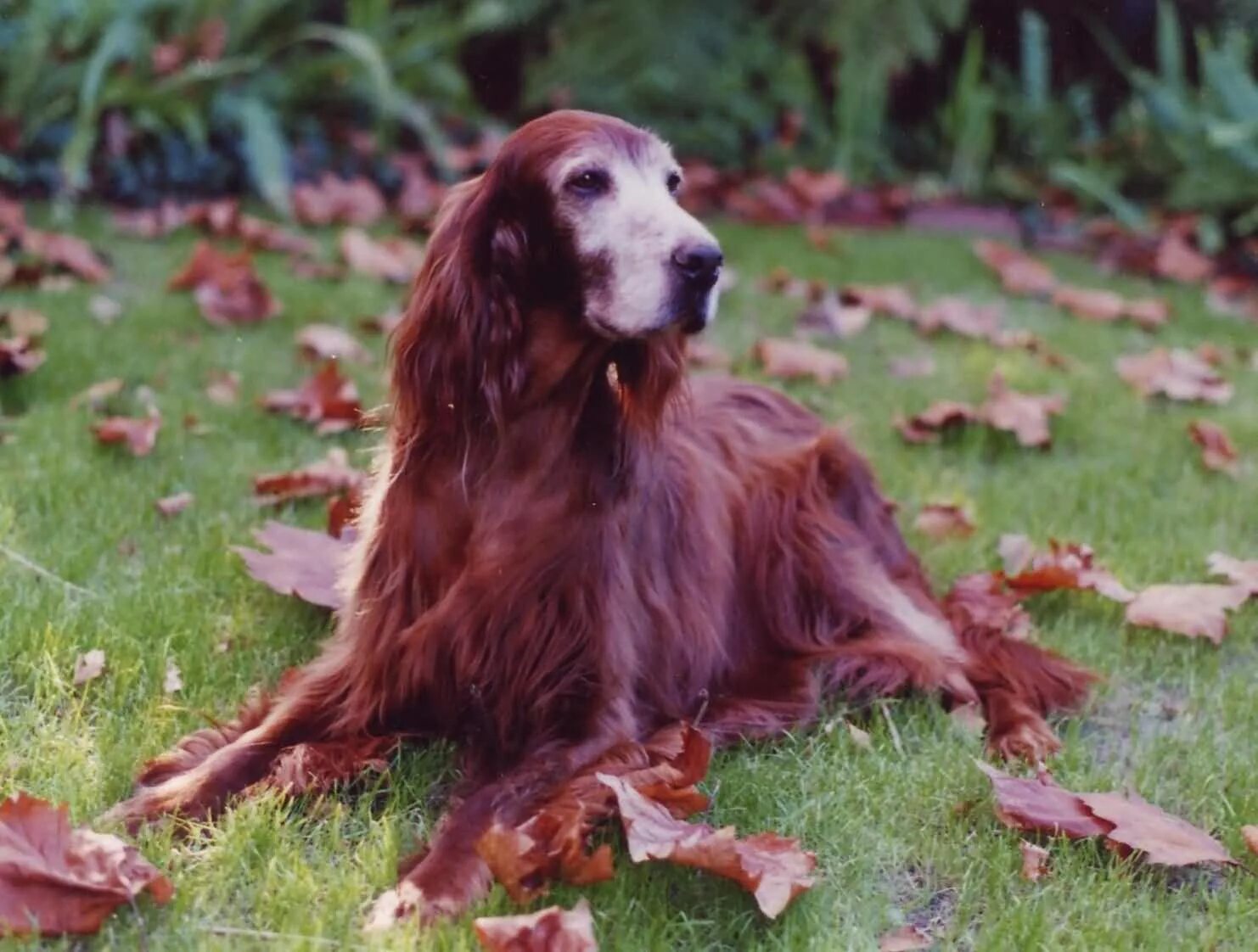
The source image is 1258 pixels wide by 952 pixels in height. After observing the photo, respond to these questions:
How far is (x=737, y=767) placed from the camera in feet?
8.95

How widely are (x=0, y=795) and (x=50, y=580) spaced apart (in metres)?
0.83

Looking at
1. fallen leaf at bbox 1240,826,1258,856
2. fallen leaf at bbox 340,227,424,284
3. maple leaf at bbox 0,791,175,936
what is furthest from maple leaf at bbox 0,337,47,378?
fallen leaf at bbox 1240,826,1258,856

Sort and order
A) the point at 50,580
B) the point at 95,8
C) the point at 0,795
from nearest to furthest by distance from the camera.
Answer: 1. the point at 0,795
2. the point at 50,580
3. the point at 95,8

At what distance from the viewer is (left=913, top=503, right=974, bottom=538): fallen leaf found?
3.87 metres

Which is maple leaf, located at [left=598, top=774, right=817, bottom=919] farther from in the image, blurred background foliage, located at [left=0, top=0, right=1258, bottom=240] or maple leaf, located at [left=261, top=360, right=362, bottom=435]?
blurred background foliage, located at [left=0, top=0, right=1258, bottom=240]

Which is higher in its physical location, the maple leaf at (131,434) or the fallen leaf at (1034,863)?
the maple leaf at (131,434)

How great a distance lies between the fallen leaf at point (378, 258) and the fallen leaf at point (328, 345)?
827mm

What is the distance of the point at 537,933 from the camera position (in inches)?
79.6

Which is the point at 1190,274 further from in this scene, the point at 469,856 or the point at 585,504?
the point at 469,856

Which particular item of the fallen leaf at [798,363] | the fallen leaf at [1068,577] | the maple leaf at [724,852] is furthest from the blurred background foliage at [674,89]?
the maple leaf at [724,852]

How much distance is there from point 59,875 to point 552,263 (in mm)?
1245

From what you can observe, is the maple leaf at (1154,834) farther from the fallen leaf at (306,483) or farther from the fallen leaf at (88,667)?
the fallen leaf at (306,483)

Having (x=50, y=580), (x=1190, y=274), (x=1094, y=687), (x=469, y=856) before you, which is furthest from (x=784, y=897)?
(x=1190, y=274)

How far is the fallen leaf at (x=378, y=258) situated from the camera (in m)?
5.64
